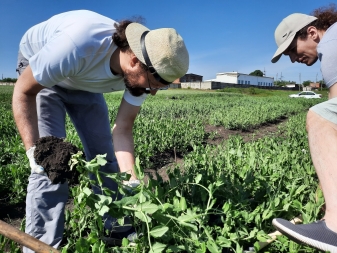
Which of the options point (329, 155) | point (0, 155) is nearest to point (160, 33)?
point (329, 155)

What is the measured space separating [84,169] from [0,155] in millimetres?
2868

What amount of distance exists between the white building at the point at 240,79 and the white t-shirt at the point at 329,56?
236 feet

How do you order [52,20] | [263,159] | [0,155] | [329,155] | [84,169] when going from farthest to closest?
[0,155], [263,159], [52,20], [329,155], [84,169]

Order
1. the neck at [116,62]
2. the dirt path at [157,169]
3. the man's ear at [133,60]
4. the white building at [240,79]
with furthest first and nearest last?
the white building at [240,79]
the dirt path at [157,169]
the neck at [116,62]
the man's ear at [133,60]

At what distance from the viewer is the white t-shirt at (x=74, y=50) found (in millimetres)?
1791

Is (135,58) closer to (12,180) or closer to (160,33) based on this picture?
(160,33)

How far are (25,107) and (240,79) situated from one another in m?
73.5

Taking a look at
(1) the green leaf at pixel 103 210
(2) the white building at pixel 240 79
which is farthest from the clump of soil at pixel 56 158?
(2) the white building at pixel 240 79

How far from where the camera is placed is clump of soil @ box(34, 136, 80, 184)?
1.60m

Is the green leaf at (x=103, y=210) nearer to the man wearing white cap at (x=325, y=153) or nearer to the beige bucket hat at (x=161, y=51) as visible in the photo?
the beige bucket hat at (x=161, y=51)

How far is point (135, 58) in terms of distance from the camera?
1.87 m

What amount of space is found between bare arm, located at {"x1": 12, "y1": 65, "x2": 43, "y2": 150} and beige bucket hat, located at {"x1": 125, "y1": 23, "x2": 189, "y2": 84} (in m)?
0.60

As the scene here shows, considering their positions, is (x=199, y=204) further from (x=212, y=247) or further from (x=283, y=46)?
(x=283, y=46)

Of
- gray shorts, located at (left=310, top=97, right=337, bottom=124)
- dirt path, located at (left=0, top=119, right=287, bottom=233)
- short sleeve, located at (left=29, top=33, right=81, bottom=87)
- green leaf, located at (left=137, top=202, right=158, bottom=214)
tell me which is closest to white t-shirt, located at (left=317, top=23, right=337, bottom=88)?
gray shorts, located at (left=310, top=97, right=337, bottom=124)
